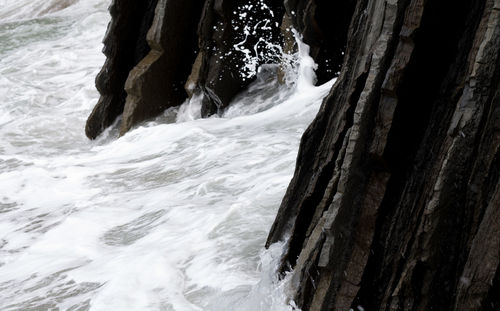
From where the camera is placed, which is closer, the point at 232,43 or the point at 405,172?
the point at 405,172

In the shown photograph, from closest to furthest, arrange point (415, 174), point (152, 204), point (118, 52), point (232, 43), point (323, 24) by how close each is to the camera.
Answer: point (415, 174) → point (152, 204) → point (323, 24) → point (232, 43) → point (118, 52)

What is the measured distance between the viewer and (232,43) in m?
7.98

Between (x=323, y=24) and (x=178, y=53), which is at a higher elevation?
(x=323, y=24)

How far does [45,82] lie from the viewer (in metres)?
12.0

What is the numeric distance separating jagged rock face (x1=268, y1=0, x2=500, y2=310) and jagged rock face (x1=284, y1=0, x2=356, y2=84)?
343cm

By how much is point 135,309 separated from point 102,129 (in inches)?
208

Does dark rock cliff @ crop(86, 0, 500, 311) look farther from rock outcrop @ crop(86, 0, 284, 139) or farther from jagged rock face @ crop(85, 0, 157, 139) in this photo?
jagged rock face @ crop(85, 0, 157, 139)

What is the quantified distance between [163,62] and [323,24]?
2.36 m

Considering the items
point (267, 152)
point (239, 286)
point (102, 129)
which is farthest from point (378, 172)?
point (102, 129)

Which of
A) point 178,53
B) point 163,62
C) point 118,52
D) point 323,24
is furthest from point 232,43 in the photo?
point 118,52

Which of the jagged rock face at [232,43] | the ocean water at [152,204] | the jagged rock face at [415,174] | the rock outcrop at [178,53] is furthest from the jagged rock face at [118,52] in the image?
the jagged rock face at [415,174]

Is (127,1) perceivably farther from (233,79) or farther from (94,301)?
(94,301)

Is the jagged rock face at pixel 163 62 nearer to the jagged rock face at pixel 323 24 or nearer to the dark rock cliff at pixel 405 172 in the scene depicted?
the jagged rock face at pixel 323 24

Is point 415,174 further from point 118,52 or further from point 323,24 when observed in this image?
point 118,52
